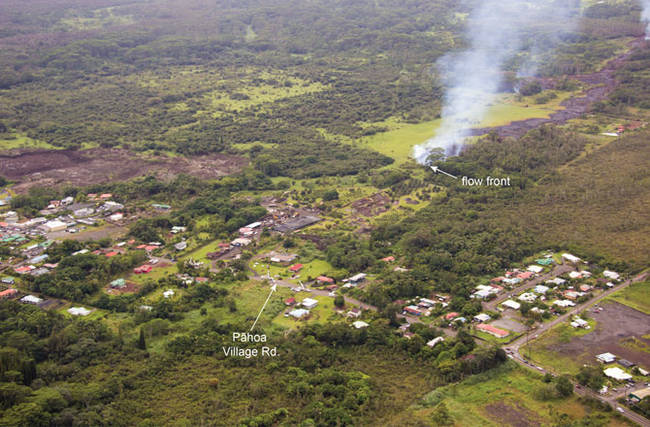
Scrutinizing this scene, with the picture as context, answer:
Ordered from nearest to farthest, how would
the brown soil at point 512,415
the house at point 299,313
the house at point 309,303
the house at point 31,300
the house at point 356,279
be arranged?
1. the brown soil at point 512,415
2. the house at point 299,313
3. the house at point 309,303
4. the house at point 31,300
5. the house at point 356,279

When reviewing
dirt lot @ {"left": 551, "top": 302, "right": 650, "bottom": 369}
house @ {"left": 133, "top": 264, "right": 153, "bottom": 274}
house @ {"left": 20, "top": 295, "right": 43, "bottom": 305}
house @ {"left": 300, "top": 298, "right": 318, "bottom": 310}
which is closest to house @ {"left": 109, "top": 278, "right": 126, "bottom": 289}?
house @ {"left": 133, "top": 264, "right": 153, "bottom": 274}

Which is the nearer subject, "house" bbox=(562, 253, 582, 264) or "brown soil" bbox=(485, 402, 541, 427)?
"brown soil" bbox=(485, 402, 541, 427)

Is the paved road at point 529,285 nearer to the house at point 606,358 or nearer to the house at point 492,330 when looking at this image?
the house at point 492,330

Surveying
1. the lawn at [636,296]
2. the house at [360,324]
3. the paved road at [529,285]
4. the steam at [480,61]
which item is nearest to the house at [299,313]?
the house at [360,324]

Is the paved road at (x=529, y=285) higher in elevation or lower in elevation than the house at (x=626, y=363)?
lower

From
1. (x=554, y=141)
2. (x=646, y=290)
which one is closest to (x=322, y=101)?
(x=554, y=141)

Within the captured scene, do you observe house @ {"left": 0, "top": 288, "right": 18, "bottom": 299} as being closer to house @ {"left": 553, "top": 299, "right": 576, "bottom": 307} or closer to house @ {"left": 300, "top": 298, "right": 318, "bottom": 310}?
house @ {"left": 300, "top": 298, "right": 318, "bottom": 310}

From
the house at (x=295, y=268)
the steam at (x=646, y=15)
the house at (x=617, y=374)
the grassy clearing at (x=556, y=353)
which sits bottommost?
the house at (x=295, y=268)
